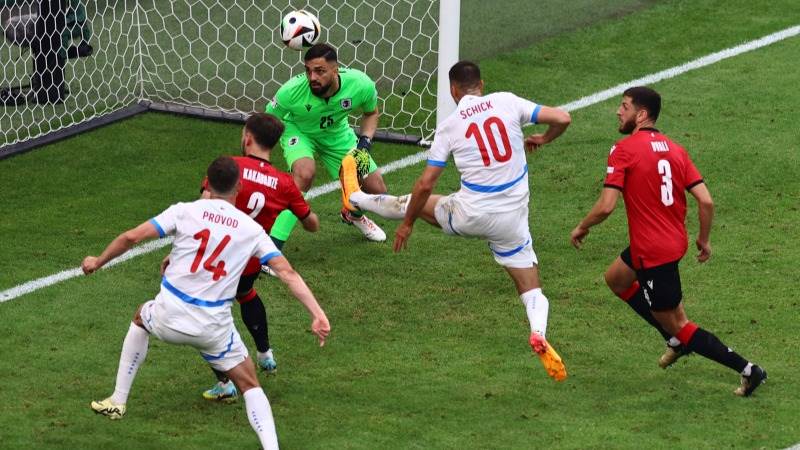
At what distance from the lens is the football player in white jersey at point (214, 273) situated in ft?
27.8

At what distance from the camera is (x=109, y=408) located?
8.98 meters

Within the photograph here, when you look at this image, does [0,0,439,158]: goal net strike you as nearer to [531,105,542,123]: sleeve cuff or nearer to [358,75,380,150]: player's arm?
[358,75,380,150]: player's arm

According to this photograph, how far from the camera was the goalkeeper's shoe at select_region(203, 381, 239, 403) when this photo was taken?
31.9ft

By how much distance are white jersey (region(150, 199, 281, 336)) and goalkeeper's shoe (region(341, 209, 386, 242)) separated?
4213 mm

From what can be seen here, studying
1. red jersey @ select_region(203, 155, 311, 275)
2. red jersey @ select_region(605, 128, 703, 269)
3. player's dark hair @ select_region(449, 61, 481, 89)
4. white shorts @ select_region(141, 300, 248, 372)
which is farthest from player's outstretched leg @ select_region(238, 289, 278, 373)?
red jersey @ select_region(605, 128, 703, 269)

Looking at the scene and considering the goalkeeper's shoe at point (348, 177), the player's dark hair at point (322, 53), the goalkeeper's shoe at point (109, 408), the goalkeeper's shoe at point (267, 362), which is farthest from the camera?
the player's dark hair at point (322, 53)

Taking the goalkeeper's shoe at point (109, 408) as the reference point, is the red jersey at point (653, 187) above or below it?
above

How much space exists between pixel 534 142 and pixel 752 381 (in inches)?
84.5

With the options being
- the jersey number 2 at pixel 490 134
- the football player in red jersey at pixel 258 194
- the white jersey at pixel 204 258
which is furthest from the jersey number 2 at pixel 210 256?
the jersey number 2 at pixel 490 134

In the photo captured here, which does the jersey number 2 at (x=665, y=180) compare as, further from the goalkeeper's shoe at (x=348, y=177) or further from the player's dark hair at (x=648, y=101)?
the goalkeeper's shoe at (x=348, y=177)

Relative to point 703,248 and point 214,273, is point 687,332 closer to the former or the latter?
point 703,248

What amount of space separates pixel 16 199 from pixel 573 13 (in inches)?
278

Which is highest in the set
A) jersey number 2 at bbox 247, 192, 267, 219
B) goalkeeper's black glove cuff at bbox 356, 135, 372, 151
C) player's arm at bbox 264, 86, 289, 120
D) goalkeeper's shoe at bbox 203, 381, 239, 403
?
jersey number 2 at bbox 247, 192, 267, 219

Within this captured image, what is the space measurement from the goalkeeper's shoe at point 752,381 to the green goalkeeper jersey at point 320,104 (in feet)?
13.8
